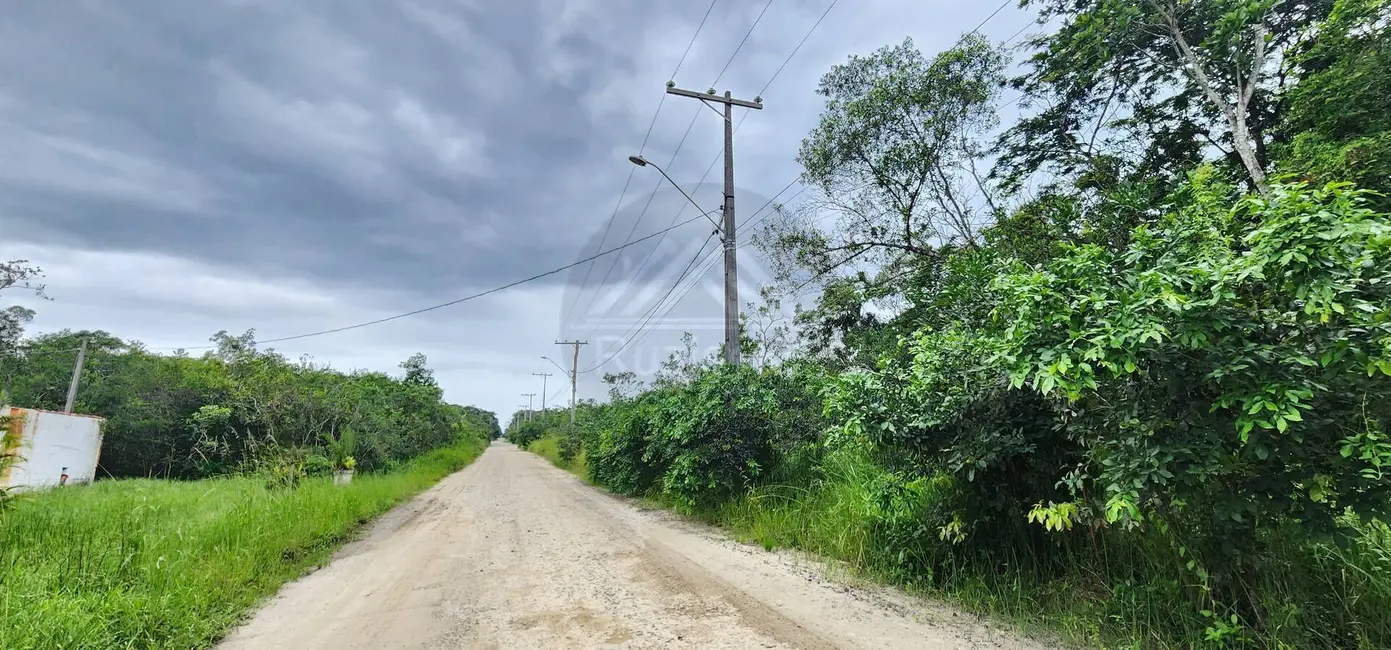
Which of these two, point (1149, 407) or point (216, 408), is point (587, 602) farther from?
point (216, 408)

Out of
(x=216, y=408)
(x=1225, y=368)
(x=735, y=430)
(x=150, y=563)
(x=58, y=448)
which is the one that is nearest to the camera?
(x=1225, y=368)

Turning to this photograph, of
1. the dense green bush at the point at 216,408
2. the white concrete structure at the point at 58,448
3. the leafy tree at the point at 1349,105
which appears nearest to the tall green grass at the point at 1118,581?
the leafy tree at the point at 1349,105

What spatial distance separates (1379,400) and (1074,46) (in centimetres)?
936

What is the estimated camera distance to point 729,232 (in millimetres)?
10273

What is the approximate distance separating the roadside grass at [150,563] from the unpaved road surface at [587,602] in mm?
328

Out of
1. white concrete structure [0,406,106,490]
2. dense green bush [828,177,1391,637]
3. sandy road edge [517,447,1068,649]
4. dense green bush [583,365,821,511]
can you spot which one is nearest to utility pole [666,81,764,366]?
dense green bush [583,365,821,511]

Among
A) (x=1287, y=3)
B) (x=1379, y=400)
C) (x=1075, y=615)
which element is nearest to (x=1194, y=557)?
(x=1075, y=615)

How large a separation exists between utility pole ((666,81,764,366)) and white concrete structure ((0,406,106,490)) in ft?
46.6

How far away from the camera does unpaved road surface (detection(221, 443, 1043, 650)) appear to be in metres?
3.69

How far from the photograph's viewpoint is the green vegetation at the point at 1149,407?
2.46m

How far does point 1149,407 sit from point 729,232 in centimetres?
784

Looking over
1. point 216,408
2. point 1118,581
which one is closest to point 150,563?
point 1118,581

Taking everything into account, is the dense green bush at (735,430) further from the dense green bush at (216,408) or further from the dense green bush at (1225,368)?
the dense green bush at (216,408)

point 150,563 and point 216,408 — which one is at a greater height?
point 216,408
